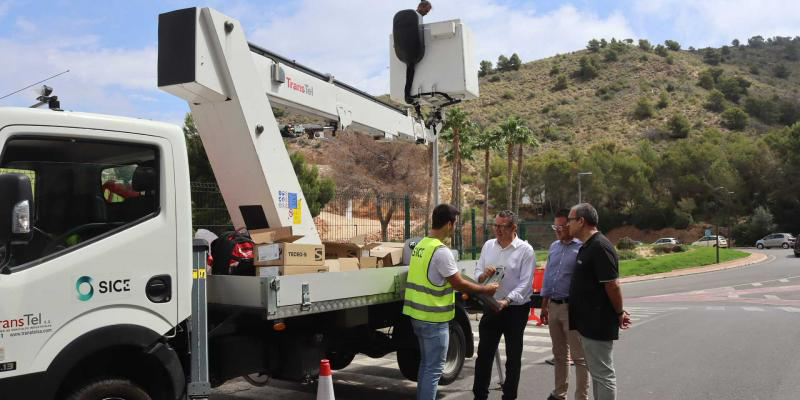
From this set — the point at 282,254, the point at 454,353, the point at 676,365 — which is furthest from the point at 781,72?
the point at 282,254

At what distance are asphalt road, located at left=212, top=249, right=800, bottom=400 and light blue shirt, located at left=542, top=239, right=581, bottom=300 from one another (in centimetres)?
136

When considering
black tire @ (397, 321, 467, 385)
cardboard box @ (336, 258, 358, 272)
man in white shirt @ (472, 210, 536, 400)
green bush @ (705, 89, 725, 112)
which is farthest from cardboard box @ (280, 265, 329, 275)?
green bush @ (705, 89, 725, 112)

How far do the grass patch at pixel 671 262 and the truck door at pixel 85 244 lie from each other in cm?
3160

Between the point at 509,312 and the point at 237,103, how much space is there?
308 cm

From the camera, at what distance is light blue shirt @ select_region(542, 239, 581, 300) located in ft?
21.4

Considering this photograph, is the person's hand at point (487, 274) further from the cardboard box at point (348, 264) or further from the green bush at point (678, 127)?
the green bush at point (678, 127)

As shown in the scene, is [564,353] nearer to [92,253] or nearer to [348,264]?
[348,264]

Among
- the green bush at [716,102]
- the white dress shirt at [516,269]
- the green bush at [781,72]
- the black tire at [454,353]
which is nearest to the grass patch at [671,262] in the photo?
the black tire at [454,353]

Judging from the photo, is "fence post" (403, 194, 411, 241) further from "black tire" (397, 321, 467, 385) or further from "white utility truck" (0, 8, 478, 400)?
"white utility truck" (0, 8, 478, 400)

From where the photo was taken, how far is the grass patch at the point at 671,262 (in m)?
34.8

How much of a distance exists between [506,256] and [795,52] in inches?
6006

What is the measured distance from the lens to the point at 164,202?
449 cm

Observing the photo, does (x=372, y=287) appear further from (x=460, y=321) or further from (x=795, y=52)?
(x=795, y=52)

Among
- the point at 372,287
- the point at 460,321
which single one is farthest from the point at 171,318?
the point at 460,321
